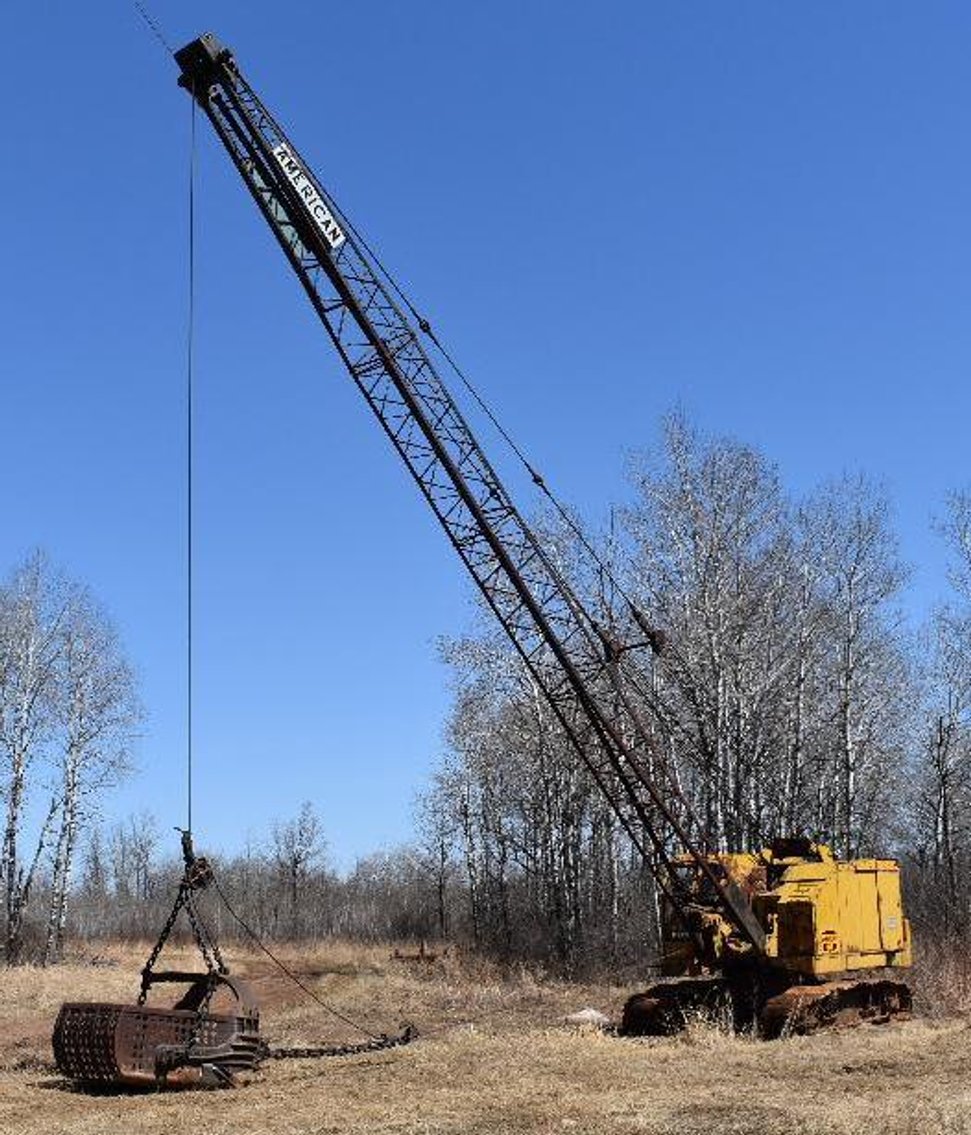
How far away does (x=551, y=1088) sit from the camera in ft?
43.0

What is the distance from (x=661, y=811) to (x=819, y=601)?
13.3m

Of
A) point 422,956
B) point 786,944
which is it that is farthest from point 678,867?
point 422,956

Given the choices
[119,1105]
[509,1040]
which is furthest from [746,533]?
[119,1105]

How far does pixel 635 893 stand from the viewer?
37.2 meters

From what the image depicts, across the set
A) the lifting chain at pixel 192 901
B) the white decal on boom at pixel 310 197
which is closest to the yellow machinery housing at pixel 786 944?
the lifting chain at pixel 192 901

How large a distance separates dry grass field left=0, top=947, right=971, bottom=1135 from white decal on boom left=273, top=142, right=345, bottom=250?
11.5 m

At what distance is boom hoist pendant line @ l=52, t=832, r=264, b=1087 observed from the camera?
14.2 meters

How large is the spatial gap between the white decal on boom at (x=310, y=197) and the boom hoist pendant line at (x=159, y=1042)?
31.5 ft

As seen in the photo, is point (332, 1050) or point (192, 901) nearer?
point (192, 901)

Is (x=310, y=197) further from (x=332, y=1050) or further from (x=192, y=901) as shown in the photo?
(x=332, y=1050)

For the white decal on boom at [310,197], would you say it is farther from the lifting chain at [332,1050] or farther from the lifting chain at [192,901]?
the lifting chain at [332,1050]

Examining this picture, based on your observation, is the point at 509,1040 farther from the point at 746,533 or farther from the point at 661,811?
the point at 746,533

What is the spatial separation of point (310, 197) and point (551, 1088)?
1282cm

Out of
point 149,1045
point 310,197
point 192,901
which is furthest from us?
point 310,197
